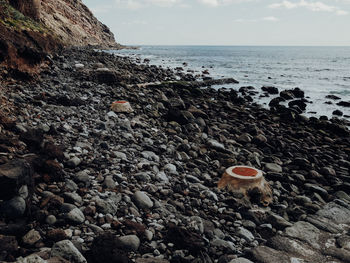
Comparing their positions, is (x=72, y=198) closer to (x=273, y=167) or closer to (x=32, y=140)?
(x=32, y=140)

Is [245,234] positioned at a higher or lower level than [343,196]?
higher

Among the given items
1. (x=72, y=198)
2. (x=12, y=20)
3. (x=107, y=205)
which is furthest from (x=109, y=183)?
(x=12, y=20)

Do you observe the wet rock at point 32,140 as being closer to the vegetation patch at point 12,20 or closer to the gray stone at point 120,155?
the gray stone at point 120,155

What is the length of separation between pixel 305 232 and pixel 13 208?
418cm

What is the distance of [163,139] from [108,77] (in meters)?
6.87

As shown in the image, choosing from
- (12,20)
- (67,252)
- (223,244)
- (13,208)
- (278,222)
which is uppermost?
(12,20)

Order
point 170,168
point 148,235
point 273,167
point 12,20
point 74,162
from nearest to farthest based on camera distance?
point 148,235 → point 74,162 → point 170,168 → point 273,167 → point 12,20

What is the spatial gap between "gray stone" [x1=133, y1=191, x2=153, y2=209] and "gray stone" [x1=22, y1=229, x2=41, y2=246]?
1.44m

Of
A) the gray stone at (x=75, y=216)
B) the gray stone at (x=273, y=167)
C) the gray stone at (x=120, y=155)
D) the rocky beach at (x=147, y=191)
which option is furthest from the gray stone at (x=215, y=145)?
the gray stone at (x=75, y=216)

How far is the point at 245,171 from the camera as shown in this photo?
17.4ft

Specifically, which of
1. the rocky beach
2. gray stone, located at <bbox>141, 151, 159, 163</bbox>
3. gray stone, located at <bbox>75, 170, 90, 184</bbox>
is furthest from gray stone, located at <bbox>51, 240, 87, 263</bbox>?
gray stone, located at <bbox>141, 151, 159, 163</bbox>

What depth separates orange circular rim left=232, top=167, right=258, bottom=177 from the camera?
17.0 feet

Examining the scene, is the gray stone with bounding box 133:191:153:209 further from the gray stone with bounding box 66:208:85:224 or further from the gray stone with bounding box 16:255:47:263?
the gray stone with bounding box 16:255:47:263

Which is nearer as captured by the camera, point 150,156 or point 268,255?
point 268,255
